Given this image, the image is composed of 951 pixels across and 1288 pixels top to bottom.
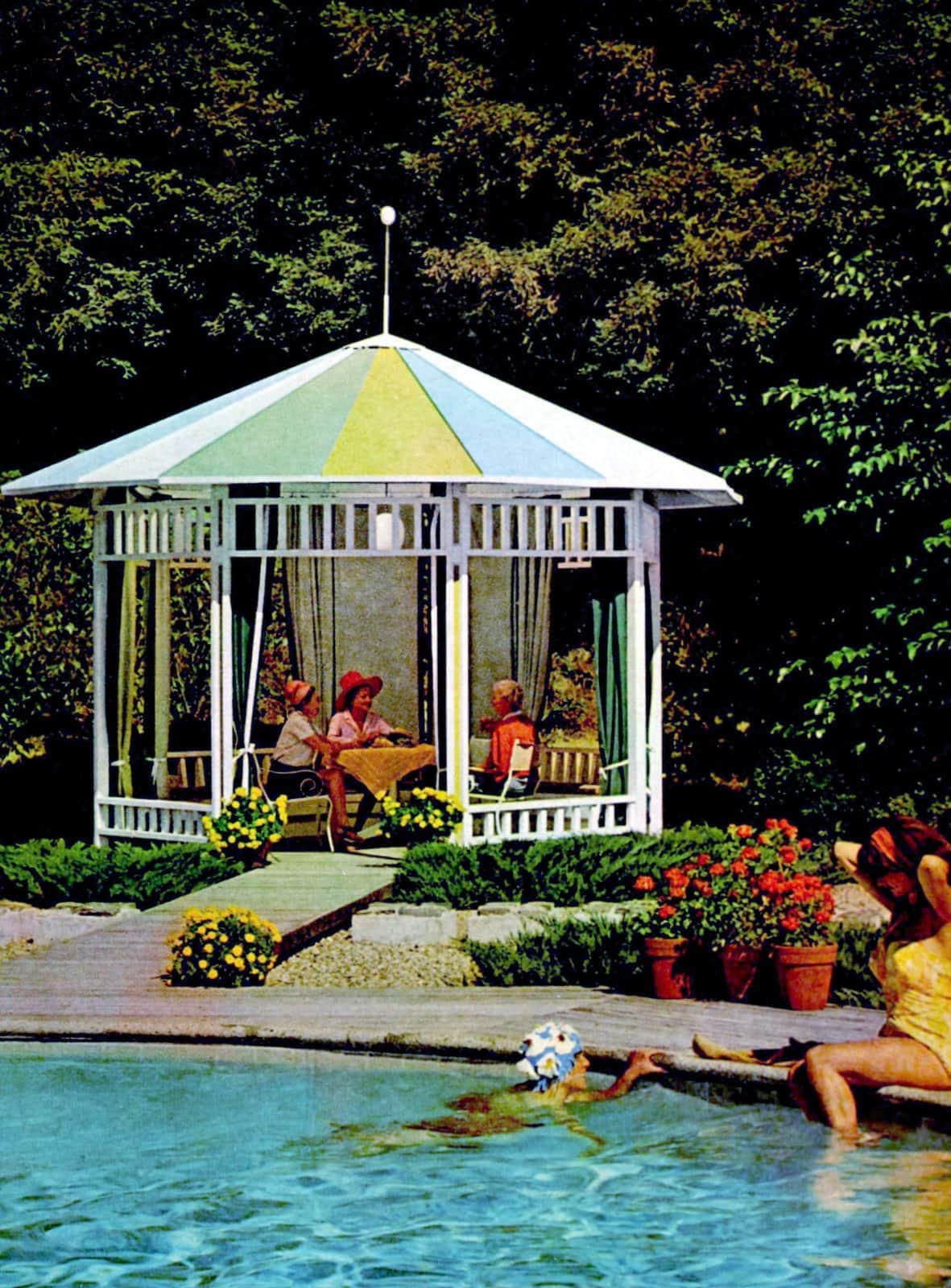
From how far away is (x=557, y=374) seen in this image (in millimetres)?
21906

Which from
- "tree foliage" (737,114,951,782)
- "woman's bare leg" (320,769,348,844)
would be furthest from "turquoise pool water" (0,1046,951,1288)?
"tree foliage" (737,114,951,782)

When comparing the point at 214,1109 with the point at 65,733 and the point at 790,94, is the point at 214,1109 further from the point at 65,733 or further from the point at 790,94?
the point at 790,94

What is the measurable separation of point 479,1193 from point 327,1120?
992 millimetres

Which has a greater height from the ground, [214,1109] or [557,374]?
[557,374]

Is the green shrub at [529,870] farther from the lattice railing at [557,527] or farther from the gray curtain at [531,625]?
the gray curtain at [531,625]

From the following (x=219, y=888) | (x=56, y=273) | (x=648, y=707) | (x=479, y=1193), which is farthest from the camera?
(x=56, y=273)

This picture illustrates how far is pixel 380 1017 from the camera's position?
33.3 ft

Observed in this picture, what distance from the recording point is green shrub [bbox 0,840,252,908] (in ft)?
46.2

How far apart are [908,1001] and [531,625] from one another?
10.6 metres

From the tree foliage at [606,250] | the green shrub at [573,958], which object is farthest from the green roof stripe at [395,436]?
the green shrub at [573,958]

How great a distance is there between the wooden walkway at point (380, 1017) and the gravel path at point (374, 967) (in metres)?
0.37

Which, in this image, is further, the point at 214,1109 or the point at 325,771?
the point at 325,771

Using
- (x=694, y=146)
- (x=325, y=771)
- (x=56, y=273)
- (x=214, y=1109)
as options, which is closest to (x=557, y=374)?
(x=694, y=146)

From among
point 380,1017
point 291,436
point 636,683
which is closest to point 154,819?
point 291,436
